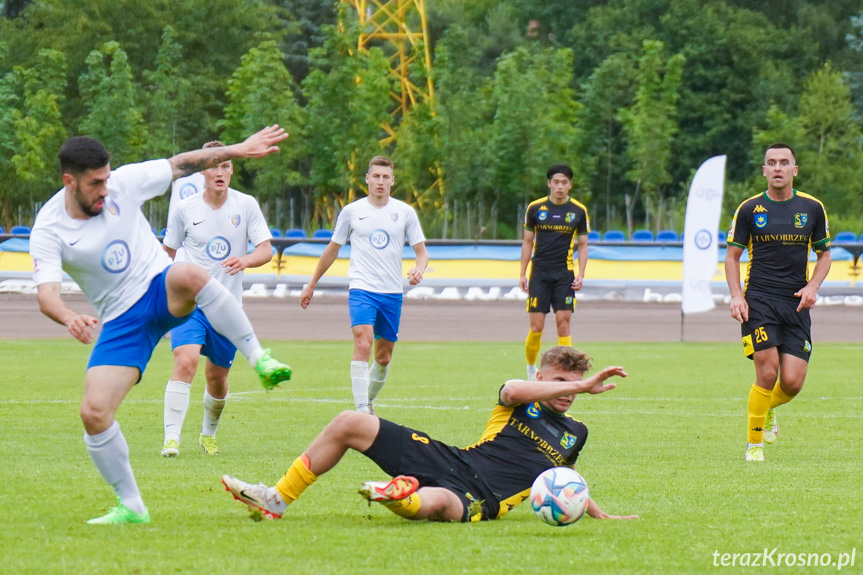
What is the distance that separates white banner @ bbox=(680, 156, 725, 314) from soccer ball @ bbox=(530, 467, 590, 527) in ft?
49.5

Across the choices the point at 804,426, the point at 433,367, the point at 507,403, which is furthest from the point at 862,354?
the point at 507,403

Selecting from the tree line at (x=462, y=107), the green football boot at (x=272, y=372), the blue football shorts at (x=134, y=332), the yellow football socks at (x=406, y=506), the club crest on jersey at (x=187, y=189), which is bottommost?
the yellow football socks at (x=406, y=506)

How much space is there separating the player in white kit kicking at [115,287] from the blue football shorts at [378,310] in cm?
485

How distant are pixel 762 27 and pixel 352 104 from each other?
22.8 metres

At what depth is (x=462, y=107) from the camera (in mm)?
42250

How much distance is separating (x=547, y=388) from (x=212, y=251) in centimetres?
407

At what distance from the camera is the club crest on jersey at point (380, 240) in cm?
1162

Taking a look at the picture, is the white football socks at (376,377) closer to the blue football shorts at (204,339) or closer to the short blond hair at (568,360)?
the blue football shorts at (204,339)

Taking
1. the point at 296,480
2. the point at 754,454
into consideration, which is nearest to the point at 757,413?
the point at 754,454

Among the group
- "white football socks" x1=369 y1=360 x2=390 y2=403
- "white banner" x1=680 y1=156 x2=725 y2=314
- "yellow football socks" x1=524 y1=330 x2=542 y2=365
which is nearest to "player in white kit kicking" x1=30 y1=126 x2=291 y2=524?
"white football socks" x1=369 y1=360 x2=390 y2=403

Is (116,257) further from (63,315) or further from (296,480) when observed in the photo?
(296,480)

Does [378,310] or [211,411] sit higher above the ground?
[378,310]

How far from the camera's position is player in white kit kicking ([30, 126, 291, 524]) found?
6.20 meters

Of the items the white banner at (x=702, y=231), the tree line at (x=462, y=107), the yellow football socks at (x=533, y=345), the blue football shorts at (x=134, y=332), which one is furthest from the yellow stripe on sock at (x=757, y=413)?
the tree line at (x=462, y=107)
